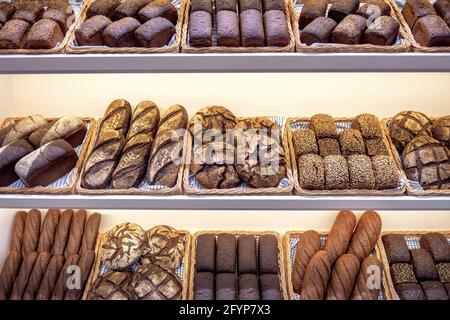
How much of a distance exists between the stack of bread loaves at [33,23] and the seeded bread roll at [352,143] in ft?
4.15

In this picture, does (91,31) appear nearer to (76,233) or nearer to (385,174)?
(76,233)

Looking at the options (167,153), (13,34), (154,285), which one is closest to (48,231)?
(154,285)

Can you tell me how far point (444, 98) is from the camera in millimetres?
2559

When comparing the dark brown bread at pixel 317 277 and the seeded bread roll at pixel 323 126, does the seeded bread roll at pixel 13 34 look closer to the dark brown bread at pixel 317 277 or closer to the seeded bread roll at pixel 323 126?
the seeded bread roll at pixel 323 126

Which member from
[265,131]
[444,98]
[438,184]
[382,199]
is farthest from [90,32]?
[444,98]

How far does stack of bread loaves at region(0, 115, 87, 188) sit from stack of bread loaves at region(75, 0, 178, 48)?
17.0 inches

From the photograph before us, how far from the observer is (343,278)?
2.28 m

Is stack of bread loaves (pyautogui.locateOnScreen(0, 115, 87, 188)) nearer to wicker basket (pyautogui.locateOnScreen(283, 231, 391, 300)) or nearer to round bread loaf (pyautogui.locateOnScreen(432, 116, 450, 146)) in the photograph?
A: wicker basket (pyautogui.locateOnScreen(283, 231, 391, 300))

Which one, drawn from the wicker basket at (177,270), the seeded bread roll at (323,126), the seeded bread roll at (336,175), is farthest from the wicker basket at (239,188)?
the wicker basket at (177,270)

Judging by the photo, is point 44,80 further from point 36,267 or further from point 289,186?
point 289,186

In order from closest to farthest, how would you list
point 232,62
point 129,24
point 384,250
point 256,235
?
point 232,62 < point 129,24 < point 384,250 < point 256,235

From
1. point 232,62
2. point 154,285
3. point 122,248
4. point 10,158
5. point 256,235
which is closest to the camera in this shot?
point 232,62

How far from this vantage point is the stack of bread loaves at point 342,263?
2.29 metres

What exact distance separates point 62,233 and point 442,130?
71.3 inches
